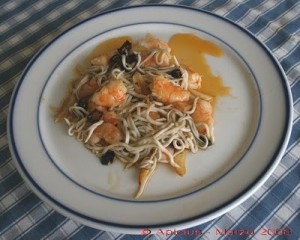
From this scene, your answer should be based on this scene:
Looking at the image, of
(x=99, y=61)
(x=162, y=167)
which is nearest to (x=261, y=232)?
(x=162, y=167)

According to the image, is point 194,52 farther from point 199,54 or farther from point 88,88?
point 88,88

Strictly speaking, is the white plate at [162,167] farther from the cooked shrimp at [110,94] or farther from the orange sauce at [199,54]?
the cooked shrimp at [110,94]

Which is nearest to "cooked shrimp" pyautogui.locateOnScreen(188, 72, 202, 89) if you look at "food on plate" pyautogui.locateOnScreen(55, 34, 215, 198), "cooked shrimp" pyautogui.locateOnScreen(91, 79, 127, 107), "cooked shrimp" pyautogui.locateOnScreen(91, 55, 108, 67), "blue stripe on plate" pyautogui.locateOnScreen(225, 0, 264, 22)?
"food on plate" pyautogui.locateOnScreen(55, 34, 215, 198)

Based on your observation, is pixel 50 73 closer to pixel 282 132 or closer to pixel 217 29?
pixel 217 29

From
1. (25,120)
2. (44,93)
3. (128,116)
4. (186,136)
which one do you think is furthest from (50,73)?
(186,136)

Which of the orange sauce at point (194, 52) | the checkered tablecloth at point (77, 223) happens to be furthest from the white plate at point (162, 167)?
the checkered tablecloth at point (77, 223)

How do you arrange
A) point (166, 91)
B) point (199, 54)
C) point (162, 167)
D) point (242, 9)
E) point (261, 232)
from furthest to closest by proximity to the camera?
point (242, 9), point (199, 54), point (166, 91), point (162, 167), point (261, 232)

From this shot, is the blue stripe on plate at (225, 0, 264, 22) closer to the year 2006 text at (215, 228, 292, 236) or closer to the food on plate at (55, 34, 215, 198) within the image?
the food on plate at (55, 34, 215, 198)
